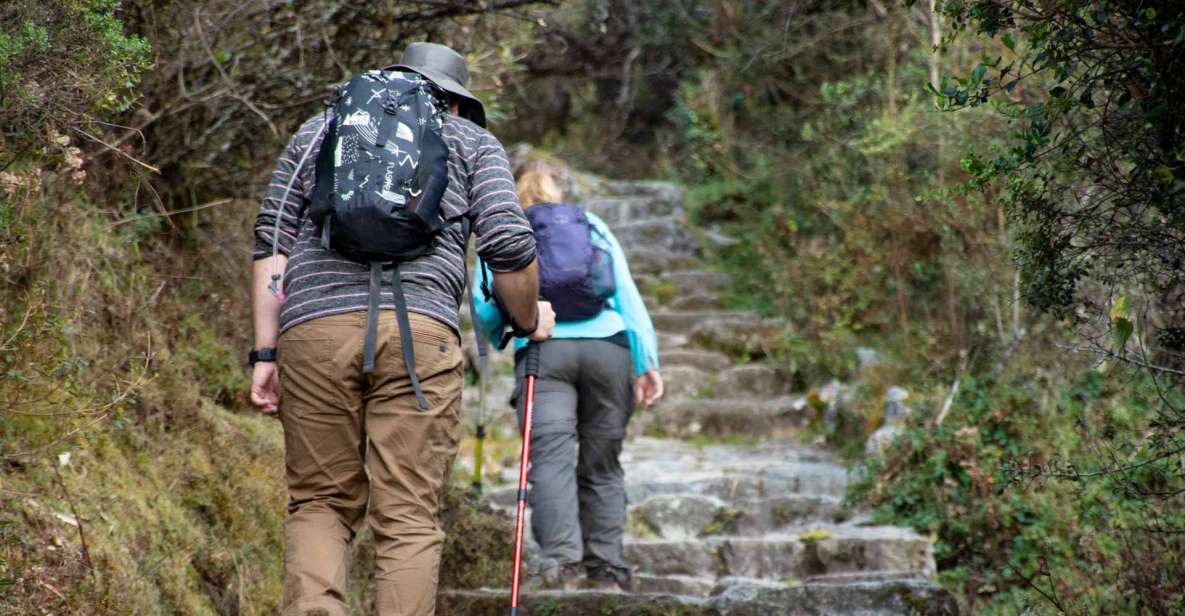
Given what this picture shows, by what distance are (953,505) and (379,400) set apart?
3.80 m

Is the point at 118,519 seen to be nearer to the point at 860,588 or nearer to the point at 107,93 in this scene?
the point at 107,93

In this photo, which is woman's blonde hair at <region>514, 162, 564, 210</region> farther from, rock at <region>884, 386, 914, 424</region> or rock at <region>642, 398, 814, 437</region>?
rock at <region>642, 398, 814, 437</region>

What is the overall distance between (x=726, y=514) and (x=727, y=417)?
2.61m

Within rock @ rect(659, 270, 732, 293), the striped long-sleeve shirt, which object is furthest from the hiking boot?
rock @ rect(659, 270, 732, 293)

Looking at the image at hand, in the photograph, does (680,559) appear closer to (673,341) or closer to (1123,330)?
(1123,330)

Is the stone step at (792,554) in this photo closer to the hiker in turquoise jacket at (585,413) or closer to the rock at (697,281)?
the hiker in turquoise jacket at (585,413)

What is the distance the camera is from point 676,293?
12.5 metres

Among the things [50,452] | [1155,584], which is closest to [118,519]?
[50,452]

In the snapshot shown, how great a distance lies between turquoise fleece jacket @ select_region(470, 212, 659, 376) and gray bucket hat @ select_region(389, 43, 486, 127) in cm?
144

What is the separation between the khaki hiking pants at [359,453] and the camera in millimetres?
3174

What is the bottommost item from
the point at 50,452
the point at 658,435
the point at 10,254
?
the point at 658,435

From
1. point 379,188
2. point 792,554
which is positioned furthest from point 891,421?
point 379,188

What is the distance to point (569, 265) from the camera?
5023 mm

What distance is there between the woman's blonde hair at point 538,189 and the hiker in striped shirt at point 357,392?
1789 millimetres
